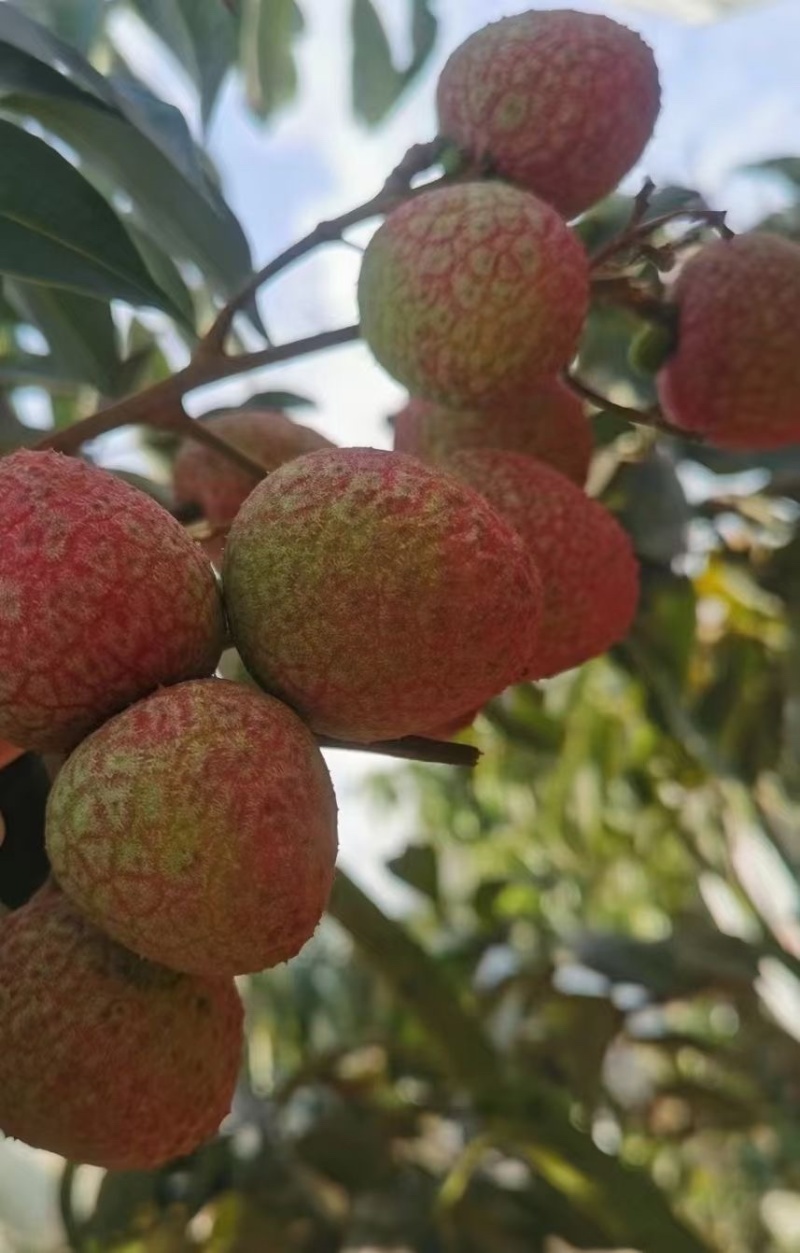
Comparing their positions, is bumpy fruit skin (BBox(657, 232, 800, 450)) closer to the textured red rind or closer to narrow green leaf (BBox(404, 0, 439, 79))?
narrow green leaf (BBox(404, 0, 439, 79))

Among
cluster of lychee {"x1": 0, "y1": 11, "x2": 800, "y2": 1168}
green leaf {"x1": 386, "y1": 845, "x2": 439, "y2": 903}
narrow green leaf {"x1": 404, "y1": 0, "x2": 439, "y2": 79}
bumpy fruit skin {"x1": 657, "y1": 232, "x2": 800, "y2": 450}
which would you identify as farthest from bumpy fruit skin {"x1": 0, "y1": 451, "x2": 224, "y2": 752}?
green leaf {"x1": 386, "y1": 845, "x2": 439, "y2": 903}

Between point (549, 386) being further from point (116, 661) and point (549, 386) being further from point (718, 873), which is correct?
point (718, 873)

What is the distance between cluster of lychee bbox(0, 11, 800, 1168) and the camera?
0.38 metres

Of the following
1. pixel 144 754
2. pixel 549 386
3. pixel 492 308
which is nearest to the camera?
pixel 144 754

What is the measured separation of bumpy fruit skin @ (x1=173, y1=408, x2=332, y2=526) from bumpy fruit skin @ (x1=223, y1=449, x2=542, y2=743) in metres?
0.24

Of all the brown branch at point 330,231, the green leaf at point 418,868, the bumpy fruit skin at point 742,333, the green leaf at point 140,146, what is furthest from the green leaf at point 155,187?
the green leaf at point 418,868

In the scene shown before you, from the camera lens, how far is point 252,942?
1.24 ft

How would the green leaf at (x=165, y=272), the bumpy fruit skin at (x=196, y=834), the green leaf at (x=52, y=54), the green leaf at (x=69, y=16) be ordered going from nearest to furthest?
the bumpy fruit skin at (x=196, y=834) < the green leaf at (x=52, y=54) < the green leaf at (x=165, y=272) < the green leaf at (x=69, y=16)

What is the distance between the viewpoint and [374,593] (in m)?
0.40

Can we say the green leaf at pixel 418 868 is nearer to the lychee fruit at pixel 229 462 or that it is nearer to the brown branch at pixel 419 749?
the lychee fruit at pixel 229 462

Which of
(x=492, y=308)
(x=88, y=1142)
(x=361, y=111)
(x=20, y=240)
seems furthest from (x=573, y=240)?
(x=361, y=111)

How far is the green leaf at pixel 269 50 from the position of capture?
1.03m

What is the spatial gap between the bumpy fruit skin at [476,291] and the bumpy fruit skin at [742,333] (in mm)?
141

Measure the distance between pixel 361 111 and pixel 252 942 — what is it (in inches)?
34.5
